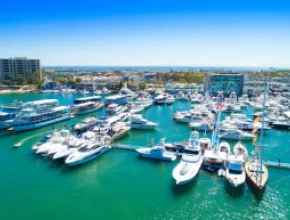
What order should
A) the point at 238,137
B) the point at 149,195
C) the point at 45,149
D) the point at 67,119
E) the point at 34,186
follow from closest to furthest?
the point at 149,195
the point at 34,186
the point at 45,149
the point at 238,137
the point at 67,119

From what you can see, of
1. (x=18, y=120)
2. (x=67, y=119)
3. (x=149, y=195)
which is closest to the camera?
(x=149, y=195)

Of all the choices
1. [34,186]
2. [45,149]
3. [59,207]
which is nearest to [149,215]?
[59,207]

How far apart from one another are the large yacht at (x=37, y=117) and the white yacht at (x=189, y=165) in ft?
105

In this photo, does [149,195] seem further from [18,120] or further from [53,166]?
[18,120]

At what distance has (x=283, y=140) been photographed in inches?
1554

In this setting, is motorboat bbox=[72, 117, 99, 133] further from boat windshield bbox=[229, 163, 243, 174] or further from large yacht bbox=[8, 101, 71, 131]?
boat windshield bbox=[229, 163, 243, 174]

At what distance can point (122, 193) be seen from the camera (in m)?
23.2

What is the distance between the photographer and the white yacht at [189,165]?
23.9m

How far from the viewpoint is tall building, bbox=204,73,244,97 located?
280ft

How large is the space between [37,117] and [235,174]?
38747mm

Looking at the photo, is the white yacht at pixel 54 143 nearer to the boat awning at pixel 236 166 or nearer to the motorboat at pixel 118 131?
the motorboat at pixel 118 131

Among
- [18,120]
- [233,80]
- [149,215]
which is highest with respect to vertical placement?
[233,80]

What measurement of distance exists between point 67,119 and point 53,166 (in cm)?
2638

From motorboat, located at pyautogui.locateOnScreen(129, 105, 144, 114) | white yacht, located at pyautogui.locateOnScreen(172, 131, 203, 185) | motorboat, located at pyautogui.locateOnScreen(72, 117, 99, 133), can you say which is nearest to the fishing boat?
motorboat, located at pyautogui.locateOnScreen(72, 117, 99, 133)
